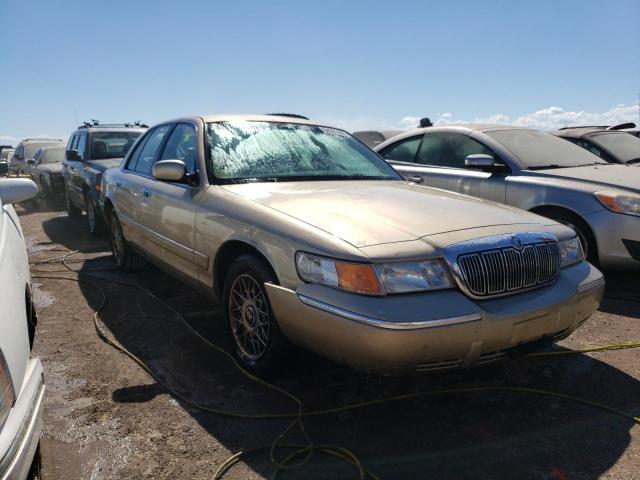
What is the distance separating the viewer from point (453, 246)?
256 centimetres

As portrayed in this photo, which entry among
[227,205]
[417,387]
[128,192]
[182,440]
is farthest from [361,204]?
[128,192]

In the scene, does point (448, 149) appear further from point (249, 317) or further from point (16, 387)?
point (16, 387)

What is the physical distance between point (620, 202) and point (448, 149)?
2.06 m

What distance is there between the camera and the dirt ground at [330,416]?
2.38 m

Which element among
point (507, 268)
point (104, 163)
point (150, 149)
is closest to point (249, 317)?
point (507, 268)

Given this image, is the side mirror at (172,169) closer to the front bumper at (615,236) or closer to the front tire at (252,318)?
the front tire at (252,318)

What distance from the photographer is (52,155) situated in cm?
1288

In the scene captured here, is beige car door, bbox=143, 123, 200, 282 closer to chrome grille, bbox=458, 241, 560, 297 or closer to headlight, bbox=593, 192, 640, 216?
→ chrome grille, bbox=458, 241, 560, 297

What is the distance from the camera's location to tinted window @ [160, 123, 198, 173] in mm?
3965

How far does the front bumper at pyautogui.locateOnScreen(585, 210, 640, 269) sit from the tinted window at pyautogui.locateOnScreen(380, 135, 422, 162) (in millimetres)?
2442

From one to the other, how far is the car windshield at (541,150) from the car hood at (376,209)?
94.2 inches

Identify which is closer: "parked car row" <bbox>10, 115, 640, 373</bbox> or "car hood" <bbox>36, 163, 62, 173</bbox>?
"parked car row" <bbox>10, 115, 640, 373</bbox>

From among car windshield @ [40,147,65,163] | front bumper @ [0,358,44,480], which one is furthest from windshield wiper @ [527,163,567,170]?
A: car windshield @ [40,147,65,163]

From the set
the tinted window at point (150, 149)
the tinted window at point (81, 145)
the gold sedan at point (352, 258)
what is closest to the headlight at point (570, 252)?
the gold sedan at point (352, 258)
